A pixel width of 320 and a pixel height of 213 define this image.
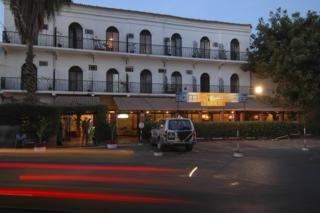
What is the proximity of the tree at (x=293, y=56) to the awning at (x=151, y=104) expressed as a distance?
7.36 meters

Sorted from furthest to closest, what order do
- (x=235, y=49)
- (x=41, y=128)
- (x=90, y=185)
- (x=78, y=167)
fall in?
(x=235, y=49)
(x=41, y=128)
(x=78, y=167)
(x=90, y=185)

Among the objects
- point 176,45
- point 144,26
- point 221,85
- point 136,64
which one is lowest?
point 221,85

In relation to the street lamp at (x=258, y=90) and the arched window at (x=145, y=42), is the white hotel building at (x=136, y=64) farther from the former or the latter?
the street lamp at (x=258, y=90)

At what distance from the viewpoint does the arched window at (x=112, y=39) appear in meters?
43.9

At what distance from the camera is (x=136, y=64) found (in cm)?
4506

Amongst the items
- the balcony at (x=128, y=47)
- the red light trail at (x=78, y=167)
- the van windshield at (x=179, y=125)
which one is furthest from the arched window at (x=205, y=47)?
the red light trail at (x=78, y=167)

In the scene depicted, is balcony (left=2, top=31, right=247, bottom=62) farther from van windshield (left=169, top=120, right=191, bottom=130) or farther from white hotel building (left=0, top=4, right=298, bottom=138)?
van windshield (left=169, top=120, right=191, bottom=130)

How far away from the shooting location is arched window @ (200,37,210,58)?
158 feet

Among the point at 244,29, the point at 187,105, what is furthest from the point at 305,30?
the point at 187,105

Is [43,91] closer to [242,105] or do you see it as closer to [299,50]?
[242,105]

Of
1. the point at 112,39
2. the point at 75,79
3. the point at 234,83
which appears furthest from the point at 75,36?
the point at 234,83

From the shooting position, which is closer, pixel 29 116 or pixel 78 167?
pixel 78 167

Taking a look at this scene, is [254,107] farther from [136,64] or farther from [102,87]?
[102,87]

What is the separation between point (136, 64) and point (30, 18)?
537 inches
